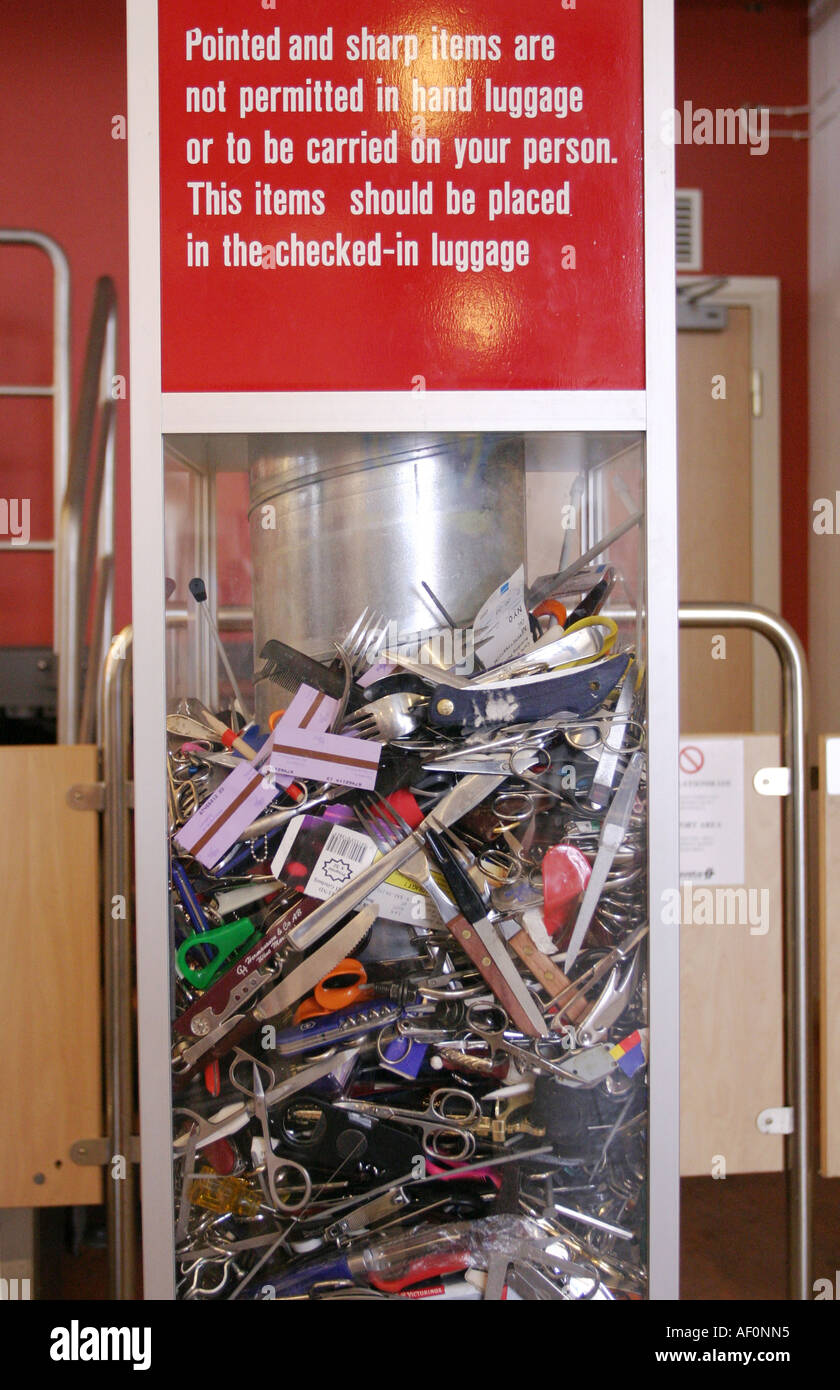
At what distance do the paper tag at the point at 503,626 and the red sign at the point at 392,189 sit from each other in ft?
0.68

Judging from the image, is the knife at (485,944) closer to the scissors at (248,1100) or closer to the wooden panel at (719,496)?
the scissors at (248,1100)

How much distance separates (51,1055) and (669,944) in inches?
31.0

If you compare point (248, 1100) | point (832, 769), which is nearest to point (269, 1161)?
point (248, 1100)

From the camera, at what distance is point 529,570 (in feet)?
3.59

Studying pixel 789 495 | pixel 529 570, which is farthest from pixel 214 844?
pixel 789 495

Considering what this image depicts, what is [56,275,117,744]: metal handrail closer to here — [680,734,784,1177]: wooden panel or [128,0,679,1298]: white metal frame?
[128,0,679,1298]: white metal frame

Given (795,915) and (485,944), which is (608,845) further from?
(795,915)

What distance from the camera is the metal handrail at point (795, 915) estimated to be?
4.33 ft

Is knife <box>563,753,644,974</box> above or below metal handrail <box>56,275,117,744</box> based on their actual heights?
below

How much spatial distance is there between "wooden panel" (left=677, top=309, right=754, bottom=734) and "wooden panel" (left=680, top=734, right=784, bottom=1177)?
144cm

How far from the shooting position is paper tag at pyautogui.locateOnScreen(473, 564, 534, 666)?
104cm

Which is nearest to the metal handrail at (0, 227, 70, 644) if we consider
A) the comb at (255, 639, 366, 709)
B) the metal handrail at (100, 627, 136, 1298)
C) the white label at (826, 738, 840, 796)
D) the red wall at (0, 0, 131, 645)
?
the red wall at (0, 0, 131, 645)

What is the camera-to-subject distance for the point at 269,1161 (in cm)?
103
